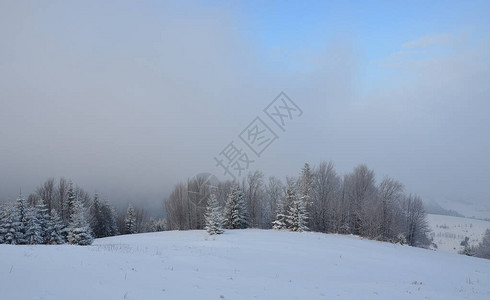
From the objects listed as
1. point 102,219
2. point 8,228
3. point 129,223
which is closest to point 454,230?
point 129,223

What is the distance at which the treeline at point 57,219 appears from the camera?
27.9m

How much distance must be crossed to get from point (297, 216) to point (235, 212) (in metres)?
10.5

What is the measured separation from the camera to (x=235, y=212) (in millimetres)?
43062

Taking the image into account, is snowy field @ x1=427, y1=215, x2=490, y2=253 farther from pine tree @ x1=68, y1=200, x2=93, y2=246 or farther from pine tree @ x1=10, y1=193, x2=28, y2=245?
pine tree @ x1=10, y1=193, x2=28, y2=245

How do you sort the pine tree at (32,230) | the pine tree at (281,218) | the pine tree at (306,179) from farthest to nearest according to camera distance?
the pine tree at (306,179), the pine tree at (281,218), the pine tree at (32,230)

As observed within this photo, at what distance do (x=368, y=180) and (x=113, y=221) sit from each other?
48.9 metres

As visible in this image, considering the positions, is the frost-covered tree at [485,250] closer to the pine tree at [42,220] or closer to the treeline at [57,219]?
the treeline at [57,219]

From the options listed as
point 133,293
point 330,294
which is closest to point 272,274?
point 330,294

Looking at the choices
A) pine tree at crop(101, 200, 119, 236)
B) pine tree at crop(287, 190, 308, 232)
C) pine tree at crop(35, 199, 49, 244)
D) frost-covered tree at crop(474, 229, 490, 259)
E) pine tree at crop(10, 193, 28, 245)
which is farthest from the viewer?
pine tree at crop(101, 200, 119, 236)

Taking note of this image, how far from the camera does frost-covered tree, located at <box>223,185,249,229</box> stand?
42875mm

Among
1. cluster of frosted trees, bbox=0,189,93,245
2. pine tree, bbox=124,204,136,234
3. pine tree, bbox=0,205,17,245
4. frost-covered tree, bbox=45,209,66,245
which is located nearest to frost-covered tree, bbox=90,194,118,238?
pine tree, bbox=124,204,136,234

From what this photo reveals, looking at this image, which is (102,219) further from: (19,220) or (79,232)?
(79,232)

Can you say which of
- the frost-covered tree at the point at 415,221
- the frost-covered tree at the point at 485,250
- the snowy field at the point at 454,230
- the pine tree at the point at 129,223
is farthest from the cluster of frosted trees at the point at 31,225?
the snowy field at the point at 454,230

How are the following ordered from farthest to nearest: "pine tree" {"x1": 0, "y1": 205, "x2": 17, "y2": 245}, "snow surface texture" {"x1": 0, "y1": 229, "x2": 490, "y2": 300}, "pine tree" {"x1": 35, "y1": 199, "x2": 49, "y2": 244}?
"pine tree" {"x1": 35, "y1": 199, "x2": 49, "y2": 244} < "pine tree" {"x1": 0, "y1": 205, "x2": 17, "y2": 245} < "snow surface texture" {"x1": 0, "y1": 229, "x2": 490, "y2": 300}
